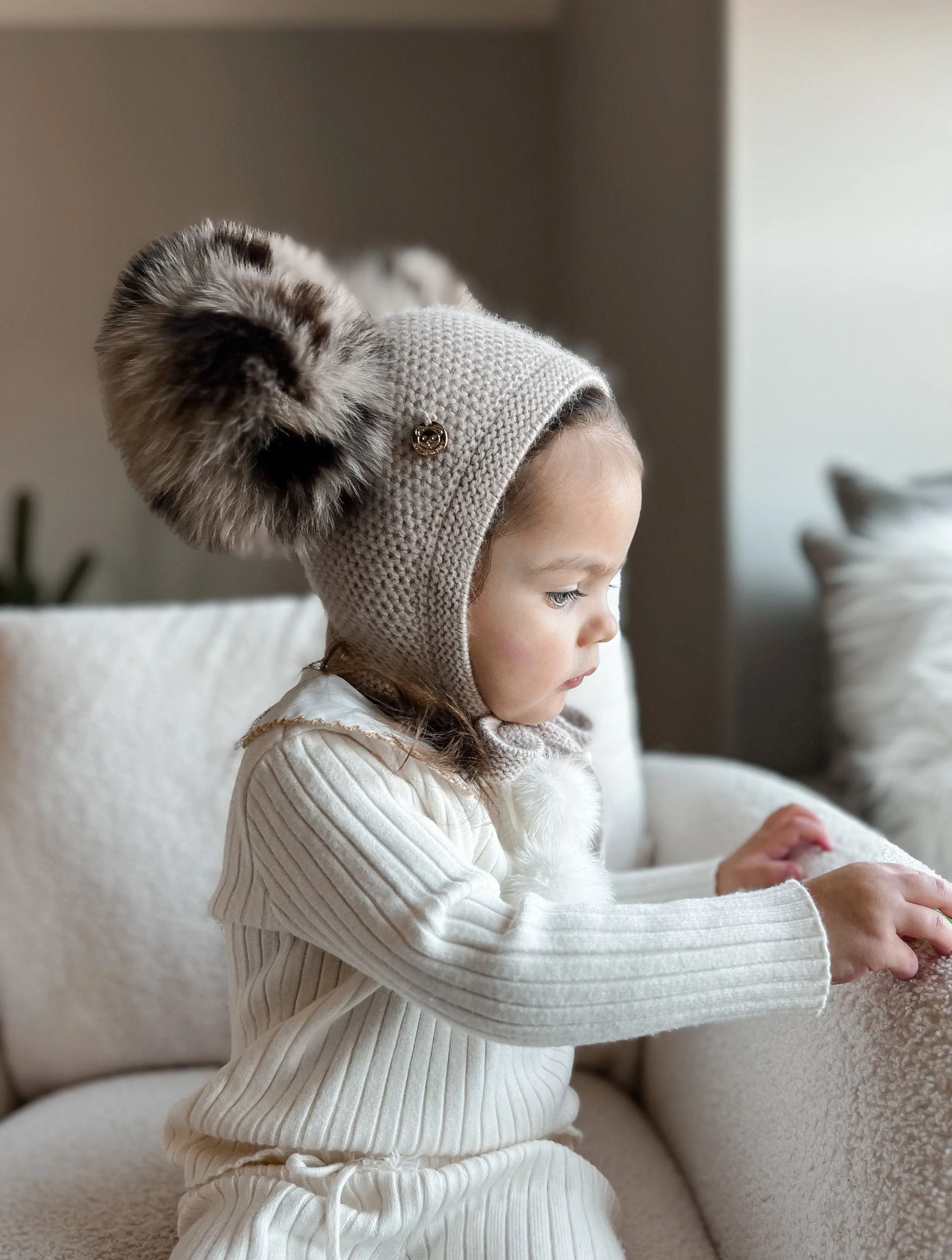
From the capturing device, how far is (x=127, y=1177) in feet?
2.71

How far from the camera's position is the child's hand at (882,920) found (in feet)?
1.96

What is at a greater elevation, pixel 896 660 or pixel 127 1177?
pixel 896 660

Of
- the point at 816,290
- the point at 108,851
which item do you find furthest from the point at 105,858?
the point at 816,290

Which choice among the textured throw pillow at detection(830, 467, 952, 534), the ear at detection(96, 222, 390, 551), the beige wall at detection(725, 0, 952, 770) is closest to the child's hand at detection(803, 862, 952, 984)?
the ear at detection(96, 222, 390, 551)

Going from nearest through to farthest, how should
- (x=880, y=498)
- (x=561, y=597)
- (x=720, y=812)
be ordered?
(x=561, y=597) → (x=720, y=812) → (x=880, y=498)

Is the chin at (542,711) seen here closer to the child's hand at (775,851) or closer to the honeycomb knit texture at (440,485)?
the honeycomb knit texture at (440,485)

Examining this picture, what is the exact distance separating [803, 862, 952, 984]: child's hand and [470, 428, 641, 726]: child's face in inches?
8.2

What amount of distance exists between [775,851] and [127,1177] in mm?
557

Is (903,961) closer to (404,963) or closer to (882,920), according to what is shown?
(882,920)

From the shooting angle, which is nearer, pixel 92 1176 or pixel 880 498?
pixel 92 1176

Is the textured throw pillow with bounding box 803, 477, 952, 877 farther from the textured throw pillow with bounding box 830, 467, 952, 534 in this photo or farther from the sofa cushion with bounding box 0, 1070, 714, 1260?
the sofa cushion with bounding box 0, 1070, 714, 1260

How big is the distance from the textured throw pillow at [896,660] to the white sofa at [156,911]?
0.14 meters

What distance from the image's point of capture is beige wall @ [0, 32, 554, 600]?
2.54 metres

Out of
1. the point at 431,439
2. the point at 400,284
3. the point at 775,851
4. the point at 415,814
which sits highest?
the point at 400,284
